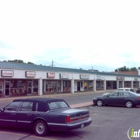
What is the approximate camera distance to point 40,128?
33.4 feet

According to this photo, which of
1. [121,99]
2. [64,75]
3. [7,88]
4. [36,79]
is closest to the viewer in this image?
[121,99]

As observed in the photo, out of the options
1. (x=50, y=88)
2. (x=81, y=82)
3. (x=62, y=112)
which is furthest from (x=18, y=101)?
(x=81, y=82)

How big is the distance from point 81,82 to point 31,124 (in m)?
44.1

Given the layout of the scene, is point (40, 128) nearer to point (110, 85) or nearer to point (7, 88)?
point (7, 88)

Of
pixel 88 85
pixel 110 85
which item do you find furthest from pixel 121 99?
pixel 110 85

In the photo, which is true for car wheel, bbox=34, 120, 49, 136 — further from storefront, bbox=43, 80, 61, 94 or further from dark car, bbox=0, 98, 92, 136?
storefront, bbox=43, 80, 61, 94

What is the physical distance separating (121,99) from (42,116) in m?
13.4

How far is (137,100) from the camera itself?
71.2 ft

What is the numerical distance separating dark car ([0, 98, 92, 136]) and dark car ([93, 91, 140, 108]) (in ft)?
39.0

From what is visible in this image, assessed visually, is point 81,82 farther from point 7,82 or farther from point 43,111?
point 43,111

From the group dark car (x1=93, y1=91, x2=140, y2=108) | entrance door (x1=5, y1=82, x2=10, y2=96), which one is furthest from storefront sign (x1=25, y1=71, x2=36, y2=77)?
dark car (x1=93, y1=91, x2=140, y2=108)

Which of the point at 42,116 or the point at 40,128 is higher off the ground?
the point at 42,116

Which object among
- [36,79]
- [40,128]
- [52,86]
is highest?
[36,79]

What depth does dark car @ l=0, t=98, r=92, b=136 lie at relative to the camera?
9.75 meters
